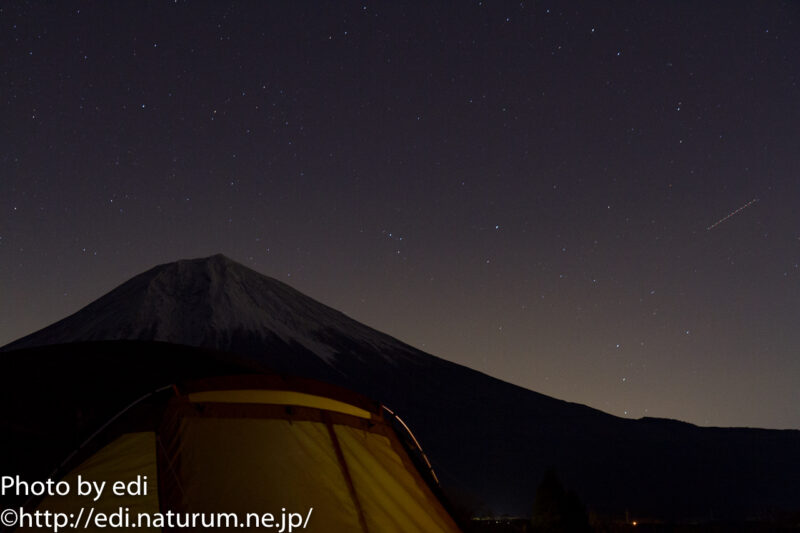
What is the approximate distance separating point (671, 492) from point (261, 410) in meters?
96.4

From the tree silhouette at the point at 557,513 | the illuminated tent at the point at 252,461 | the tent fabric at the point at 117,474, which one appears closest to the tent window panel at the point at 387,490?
the illuminated tent at the point at 252,461

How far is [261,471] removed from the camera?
607 centimetres

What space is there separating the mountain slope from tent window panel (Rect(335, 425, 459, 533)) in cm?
8227

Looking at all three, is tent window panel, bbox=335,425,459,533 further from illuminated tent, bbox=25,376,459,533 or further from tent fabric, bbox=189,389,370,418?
tent fabric, bbox=189,389,370,418

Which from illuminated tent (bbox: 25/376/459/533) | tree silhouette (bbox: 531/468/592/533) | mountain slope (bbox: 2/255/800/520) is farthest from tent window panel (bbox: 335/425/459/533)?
mountain slope (bbox: 2/255/800/520)

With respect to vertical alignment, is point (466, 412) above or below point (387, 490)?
above

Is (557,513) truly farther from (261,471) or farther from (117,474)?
(117,474)

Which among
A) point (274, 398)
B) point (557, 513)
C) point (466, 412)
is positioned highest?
point (466, 412)

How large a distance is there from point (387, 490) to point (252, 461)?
1292 millimetres

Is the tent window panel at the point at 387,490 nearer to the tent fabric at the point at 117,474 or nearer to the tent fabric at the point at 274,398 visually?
the tent fabric at the point at 274,398

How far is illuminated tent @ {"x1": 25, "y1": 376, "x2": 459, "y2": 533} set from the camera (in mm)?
5820

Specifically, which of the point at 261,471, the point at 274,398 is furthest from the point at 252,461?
the point at 274,398

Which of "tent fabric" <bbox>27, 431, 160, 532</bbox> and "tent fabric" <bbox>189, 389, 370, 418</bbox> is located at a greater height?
"tent fabric" <bbox>189, 389, 370, 418</bbox>

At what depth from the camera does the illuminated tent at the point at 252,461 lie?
5820 mm
